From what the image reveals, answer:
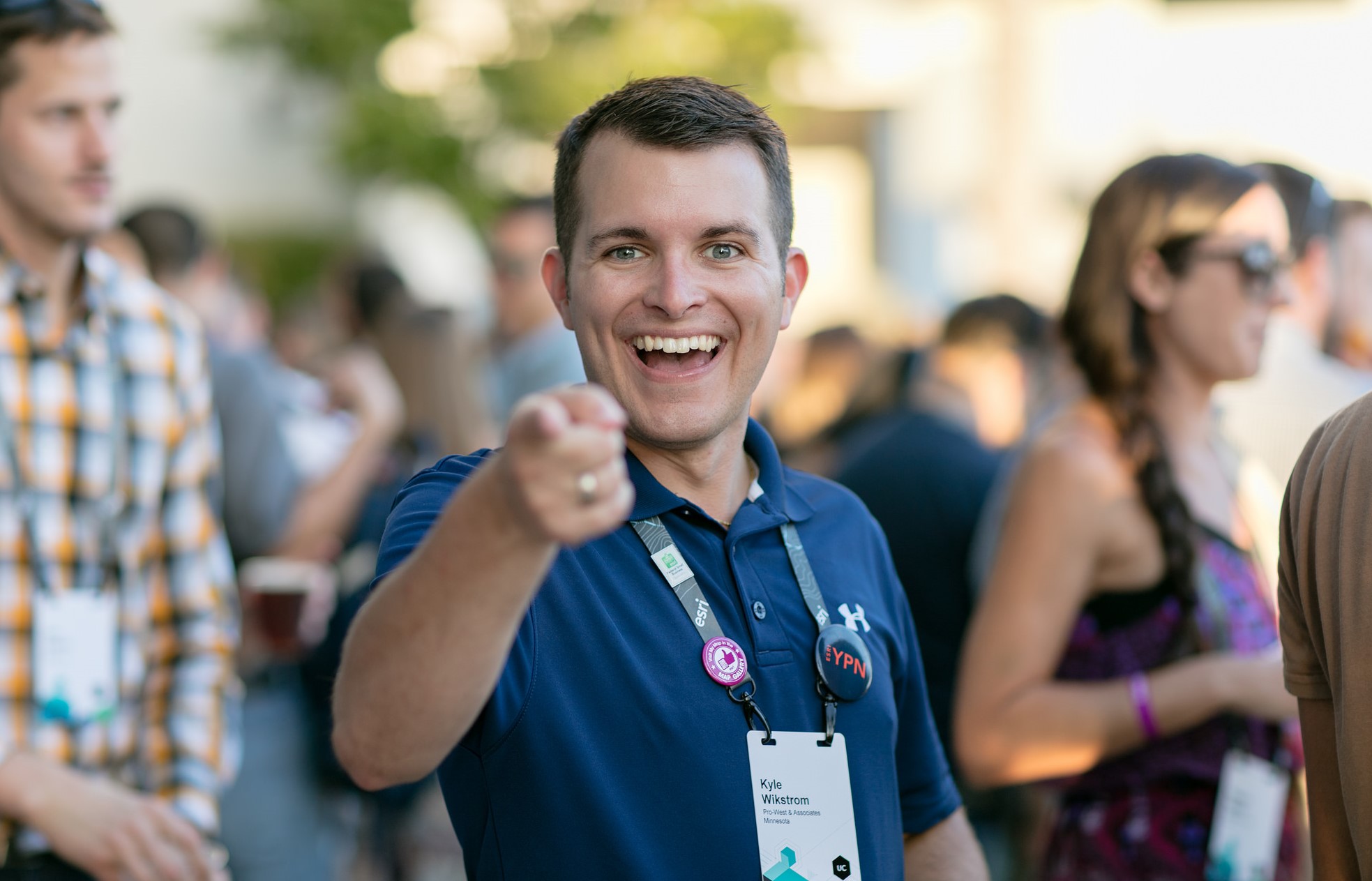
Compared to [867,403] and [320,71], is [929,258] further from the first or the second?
[867,403]

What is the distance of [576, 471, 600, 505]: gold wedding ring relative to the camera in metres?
1.24

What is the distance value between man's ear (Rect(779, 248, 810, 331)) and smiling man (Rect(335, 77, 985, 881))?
3 cm

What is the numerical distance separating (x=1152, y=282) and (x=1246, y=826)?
3.60 ft

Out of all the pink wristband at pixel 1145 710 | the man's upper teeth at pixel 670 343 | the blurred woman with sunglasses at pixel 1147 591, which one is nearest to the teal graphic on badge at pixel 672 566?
the man's upper teeth at pixel 670 343

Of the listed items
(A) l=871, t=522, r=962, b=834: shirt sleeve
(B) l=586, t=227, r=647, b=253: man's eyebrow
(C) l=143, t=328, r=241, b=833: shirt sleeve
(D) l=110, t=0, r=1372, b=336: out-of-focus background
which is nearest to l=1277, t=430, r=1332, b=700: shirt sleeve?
(A) l=871, t=522, r=962, b=834: shirt sleeve

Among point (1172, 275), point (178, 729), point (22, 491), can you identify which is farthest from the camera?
point (1172, 275)

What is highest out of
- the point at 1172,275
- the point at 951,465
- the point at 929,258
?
the point at 1172,275

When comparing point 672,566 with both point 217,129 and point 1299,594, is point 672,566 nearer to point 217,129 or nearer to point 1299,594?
point 1299,594

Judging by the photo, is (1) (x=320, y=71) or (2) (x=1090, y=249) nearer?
(2) (x=1090, y=249)

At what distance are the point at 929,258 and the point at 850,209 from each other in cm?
266

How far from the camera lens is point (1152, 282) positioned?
2.88 metres

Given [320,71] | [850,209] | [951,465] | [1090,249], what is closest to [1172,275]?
[1090,249]

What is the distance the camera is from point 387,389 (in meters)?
5.36

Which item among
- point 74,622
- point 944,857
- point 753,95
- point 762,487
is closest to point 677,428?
point 762,487
